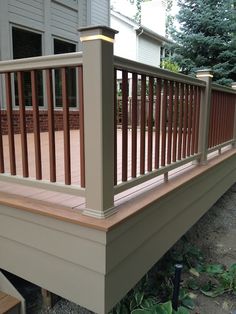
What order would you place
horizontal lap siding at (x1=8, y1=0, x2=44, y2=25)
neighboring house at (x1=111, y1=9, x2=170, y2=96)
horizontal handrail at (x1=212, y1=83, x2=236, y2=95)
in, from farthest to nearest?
neighboring house at (x1=111, y1=9, x2=170, y2=96), horizontal lap siding at (x1=8, y1=0, x2=44, y2=25), horizontal handrail at (x1=212, y1=83, x2=236, y2=95)

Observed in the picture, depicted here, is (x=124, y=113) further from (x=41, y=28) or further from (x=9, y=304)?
(x=41, y=28)

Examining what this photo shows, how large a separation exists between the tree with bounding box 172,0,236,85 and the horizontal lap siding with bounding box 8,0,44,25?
412 centimetres

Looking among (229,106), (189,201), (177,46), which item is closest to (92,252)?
(189,201)

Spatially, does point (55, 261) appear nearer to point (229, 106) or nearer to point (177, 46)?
point (229, 106)

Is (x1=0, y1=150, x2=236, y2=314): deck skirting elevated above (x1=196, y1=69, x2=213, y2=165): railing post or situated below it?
below

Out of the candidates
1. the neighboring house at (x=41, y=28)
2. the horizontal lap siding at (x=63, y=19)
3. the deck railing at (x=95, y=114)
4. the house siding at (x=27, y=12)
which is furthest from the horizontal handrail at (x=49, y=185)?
the horizontal lap siding at (x=63, y=19)

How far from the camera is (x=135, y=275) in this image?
226 cm

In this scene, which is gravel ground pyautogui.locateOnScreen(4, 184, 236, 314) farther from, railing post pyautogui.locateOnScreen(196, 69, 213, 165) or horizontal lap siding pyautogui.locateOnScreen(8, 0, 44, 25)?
horizontal lap siding pyautogui.locateOnScreen(8, 0, 44, 25)

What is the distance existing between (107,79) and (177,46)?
26.8 feet

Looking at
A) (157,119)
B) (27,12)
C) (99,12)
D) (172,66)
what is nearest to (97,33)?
(157,119)

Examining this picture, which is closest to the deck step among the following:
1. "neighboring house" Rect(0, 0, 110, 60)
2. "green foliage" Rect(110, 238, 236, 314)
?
"green foliage" Rect(110, 238, 236, 314)

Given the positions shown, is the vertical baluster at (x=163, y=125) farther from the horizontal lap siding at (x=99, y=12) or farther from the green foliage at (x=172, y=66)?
the green foliage at (x=172, y=66)

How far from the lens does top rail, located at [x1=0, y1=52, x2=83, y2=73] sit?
1.86m

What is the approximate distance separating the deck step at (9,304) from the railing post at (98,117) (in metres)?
1.03
